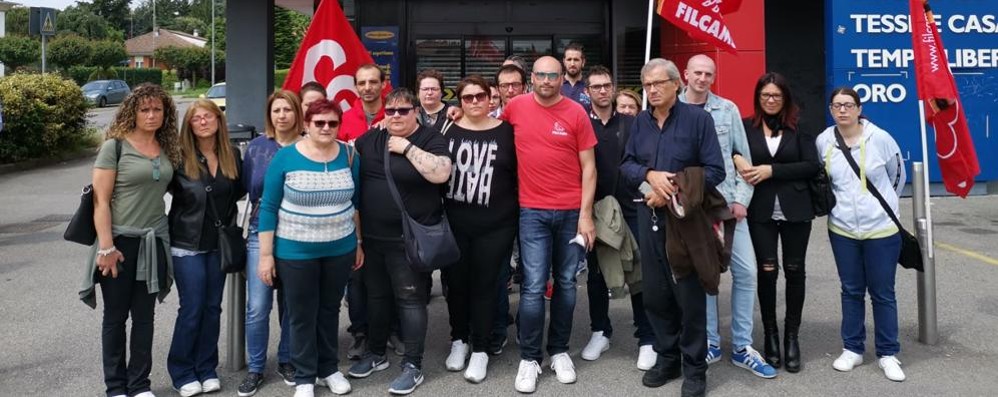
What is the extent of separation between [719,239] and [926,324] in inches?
78.2

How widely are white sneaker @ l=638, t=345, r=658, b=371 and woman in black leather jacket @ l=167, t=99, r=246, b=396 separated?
248cm

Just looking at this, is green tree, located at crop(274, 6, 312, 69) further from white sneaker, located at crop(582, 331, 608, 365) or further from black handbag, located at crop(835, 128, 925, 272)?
black handbag, located at crop(835, 128, 925, 272)

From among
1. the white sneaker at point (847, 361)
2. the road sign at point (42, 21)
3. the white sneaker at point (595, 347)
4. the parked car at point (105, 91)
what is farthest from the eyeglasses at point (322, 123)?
the parked car at point (105, 91)

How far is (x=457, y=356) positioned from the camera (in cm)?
511

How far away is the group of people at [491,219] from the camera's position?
169 inches

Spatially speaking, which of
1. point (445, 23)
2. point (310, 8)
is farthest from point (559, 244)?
point (310, 8)

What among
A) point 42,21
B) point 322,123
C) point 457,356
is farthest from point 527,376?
point 42,21

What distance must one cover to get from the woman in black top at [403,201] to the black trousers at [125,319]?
3.66ft

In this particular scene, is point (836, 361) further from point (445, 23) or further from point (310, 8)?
point (310, 8)

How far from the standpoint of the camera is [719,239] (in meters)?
4.47

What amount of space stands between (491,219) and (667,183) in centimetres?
102

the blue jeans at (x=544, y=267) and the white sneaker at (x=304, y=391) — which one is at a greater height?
→ the blue jeans at (x=544, y=267)

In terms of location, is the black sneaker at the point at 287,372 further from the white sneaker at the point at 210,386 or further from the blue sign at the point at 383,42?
the blue sign at the point at 383,42

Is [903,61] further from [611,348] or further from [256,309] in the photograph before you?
[256,309]
